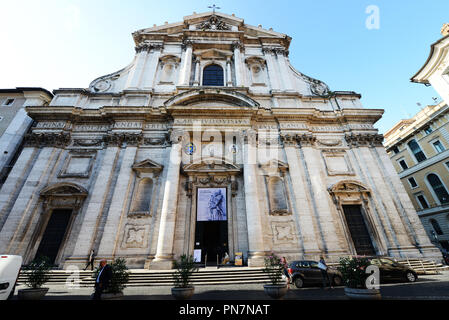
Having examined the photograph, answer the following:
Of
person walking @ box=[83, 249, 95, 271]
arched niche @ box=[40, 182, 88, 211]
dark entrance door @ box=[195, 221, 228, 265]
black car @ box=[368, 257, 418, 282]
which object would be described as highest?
arched niche @ box=[40, 182, 88, 211]

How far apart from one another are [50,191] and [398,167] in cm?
3754

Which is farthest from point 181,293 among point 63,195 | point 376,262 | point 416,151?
point 416,151

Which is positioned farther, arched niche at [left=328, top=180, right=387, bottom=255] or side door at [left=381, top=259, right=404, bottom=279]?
arched niche at [left=328, top=180, right=387, bottom=255]

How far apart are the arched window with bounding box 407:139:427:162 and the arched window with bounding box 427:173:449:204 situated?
2.22 meters

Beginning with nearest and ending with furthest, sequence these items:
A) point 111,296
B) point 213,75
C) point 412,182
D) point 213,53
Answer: point 111,296 → point 213,75 → point 213,53 → point 412,182

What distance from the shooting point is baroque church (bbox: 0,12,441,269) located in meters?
12.1

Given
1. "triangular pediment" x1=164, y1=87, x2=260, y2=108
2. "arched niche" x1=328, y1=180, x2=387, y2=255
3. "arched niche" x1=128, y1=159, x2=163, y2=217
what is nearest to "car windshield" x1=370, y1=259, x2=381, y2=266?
"arched niche" x1=328, y1=180, x2=387, y2=255

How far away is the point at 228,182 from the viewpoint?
47.4 feet

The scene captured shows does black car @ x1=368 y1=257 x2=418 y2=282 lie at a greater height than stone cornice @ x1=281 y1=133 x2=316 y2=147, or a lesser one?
lesser

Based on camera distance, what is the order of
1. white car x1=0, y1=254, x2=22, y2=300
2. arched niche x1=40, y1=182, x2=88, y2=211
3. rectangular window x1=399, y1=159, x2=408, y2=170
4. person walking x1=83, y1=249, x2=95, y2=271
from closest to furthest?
white car x1=0, y1=254, x2=22, y2=300
person walking x1=83, y1=249, x2=95, y2=271
arched niche x1=40, y1=182, x2=88, y2=211
rectangular window x1=399, y1=159, x2=408, y2=170

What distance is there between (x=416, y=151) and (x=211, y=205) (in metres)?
27.5

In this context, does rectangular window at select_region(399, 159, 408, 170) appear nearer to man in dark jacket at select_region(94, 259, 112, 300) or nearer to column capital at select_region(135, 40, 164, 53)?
column capital at select_region(135, 40, 164, 53)

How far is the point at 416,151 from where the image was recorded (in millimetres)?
25297

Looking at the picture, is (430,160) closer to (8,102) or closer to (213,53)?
(213,53)
